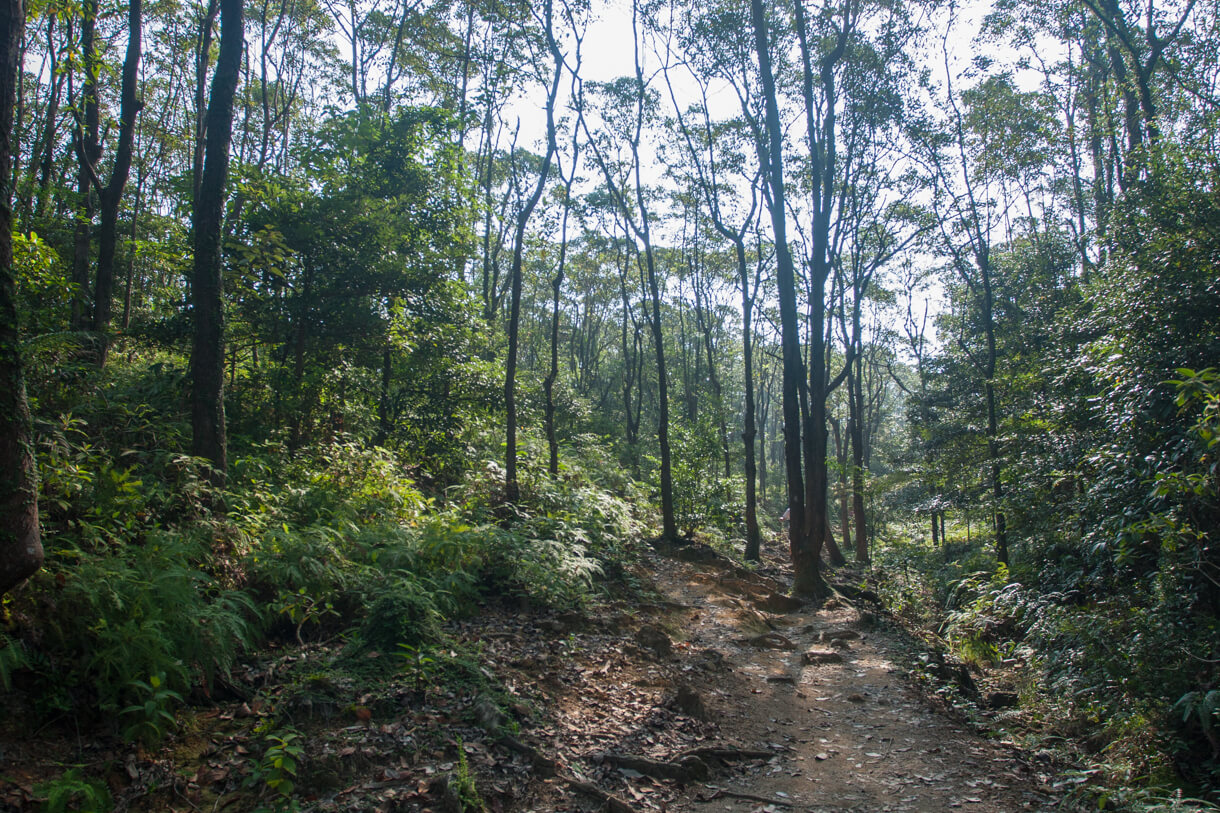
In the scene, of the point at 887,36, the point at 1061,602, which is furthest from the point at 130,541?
the point at 887,36

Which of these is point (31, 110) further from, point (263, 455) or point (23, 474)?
point (23, 474)

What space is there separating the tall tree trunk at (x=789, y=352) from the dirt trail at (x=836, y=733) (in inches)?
93.4

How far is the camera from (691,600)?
432 inches

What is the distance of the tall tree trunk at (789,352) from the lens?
12.6 metres

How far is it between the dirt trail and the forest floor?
0.08 feet

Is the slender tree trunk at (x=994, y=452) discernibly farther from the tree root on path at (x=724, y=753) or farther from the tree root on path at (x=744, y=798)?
the tree root on path at (x=744, y=798)

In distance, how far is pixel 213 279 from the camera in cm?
696

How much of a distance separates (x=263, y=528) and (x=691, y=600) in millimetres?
7132

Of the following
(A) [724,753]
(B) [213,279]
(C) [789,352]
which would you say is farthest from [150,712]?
(C) [789,352]

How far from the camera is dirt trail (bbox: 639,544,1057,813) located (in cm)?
460

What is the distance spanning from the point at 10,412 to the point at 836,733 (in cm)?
688

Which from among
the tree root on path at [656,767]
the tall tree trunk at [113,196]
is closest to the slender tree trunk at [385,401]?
the tall tree trunk at [113,196]

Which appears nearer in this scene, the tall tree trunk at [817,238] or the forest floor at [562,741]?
the forest floor at [562,741]

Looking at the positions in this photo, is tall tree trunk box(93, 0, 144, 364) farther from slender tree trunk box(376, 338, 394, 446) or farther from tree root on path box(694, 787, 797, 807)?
tree root on path box(694, 787, 797, 807)
